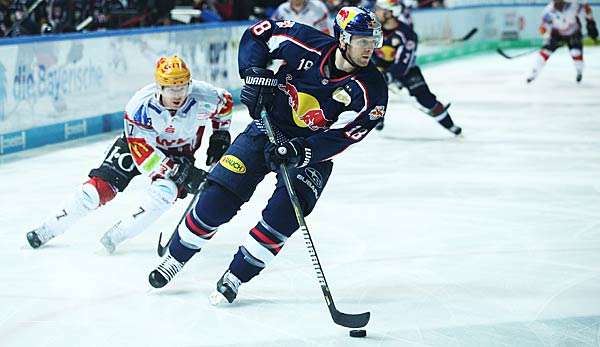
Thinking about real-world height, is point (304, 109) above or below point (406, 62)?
above

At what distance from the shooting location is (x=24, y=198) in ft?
20.3

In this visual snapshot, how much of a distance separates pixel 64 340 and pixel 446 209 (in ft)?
9.53

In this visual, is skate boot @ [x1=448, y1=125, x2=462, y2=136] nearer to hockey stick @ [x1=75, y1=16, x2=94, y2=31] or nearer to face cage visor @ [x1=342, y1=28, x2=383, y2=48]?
hockey stick @ [x1=75, y1=16, x2=94, y2=31]

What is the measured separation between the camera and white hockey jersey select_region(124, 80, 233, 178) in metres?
4.68

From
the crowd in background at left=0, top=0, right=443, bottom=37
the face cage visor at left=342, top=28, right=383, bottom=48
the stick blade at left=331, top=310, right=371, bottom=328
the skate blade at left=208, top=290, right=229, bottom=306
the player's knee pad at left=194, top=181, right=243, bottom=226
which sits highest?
the face cage visor at left=342, top=28, right=383, bottom=48

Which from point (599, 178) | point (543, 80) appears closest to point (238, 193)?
point (599, 178)

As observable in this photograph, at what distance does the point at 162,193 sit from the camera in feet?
15.3

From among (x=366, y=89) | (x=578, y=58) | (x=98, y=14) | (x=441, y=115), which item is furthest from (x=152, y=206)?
(x=578, y=58)

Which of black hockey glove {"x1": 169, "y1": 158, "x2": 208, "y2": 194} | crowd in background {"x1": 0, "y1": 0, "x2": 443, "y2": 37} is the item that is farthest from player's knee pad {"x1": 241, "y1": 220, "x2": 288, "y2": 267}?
crowd in background {"x1": 0, "y1": 0, "x2": 443, "y2": 37}

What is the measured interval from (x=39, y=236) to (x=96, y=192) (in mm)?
362

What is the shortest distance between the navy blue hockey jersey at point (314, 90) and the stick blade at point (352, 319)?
566 millimetres

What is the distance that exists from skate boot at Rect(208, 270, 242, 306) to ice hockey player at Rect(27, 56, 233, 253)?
69 cm

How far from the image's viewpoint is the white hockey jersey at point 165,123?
468 centimetres

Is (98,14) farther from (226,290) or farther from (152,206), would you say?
(226,290)
